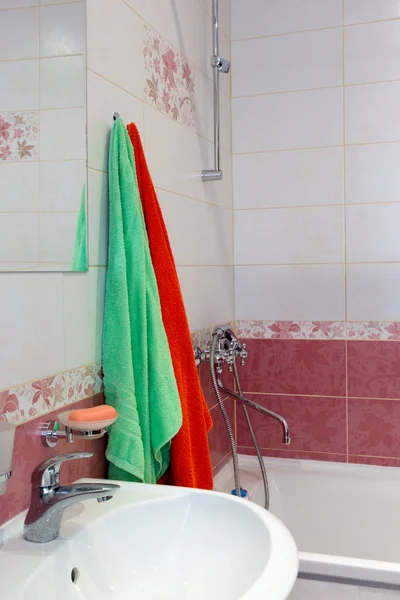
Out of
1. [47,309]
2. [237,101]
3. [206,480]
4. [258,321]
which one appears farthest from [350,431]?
[47,309]

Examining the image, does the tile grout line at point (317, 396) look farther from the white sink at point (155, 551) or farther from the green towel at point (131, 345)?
the white sink at point (155, 551)

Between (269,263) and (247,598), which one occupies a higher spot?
(269,263)

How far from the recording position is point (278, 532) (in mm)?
1008

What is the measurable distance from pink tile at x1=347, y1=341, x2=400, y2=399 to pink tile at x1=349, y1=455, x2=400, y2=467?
24 centimetres

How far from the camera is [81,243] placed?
1.29 m

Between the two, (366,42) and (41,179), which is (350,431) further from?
(41,179)

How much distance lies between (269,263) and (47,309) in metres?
1.34

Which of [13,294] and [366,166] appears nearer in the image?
[13,294]

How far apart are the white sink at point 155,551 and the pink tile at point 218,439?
0.96 m

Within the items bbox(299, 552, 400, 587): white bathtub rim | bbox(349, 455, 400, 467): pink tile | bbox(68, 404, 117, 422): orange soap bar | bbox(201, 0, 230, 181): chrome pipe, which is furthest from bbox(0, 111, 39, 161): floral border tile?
bbox(349, 455, 400, 467): pink tile

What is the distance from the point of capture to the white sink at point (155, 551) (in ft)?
3.04

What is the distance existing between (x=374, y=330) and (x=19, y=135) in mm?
1553

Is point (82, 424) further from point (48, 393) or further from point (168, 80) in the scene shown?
point (168, 80)

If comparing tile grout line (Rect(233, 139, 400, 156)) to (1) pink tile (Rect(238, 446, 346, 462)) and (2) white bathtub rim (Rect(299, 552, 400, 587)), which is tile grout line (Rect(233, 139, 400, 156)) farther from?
(2) white bathtub rim (Rect(299, 552, 400, 587))
